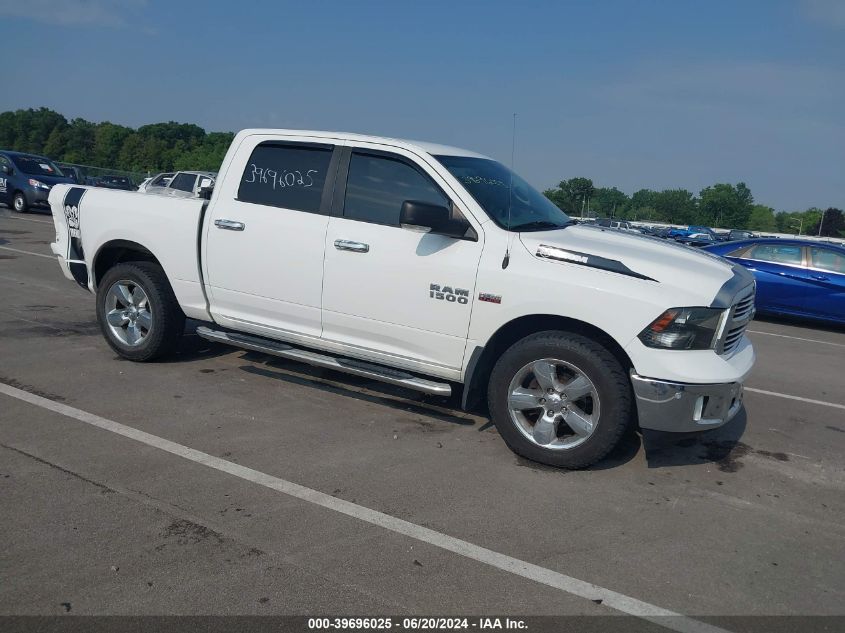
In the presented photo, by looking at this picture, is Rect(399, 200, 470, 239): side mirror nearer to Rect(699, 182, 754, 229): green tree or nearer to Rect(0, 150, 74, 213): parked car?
Rect(0, 150, 74, 213): parked car

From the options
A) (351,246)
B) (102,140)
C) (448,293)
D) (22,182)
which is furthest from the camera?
(102,140)

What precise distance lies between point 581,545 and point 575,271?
1.70 metres

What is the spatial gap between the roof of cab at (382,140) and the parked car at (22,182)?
19.3m

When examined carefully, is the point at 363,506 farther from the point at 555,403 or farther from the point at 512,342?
the point at 512,342

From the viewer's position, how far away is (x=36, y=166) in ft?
77.2

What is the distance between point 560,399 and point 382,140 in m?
2.35

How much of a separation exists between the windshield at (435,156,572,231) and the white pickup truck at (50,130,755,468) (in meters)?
0.02

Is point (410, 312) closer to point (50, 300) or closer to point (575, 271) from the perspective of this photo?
point (575, 271)

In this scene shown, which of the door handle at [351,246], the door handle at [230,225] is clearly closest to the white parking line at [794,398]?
the door handle at [351,246]

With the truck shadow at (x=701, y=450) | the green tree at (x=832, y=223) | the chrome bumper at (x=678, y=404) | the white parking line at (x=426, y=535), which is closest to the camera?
the white parking line at (x=426, y=535)

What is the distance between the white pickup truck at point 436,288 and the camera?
4500mm

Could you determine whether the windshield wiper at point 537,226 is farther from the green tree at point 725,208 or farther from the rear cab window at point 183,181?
the green tree at point 725,208

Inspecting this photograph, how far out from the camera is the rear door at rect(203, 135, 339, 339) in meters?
5.59

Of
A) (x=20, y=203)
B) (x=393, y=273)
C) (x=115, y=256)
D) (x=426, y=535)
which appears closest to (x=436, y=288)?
(x=393, y=273)
